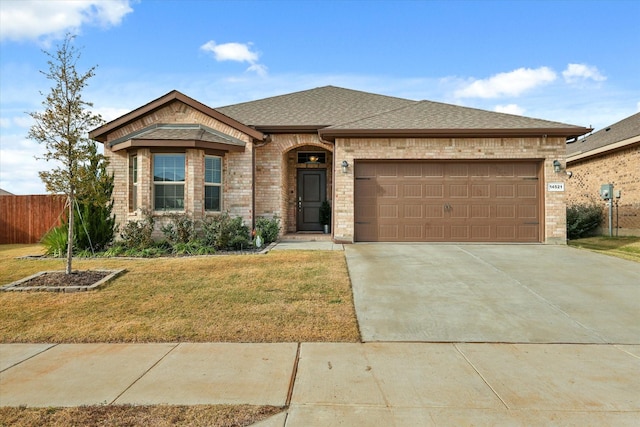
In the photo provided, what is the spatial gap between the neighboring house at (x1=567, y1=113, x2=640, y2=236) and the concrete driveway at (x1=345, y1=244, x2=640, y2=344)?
19.9ft

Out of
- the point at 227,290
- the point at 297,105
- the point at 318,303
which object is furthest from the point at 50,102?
the point at 297,105

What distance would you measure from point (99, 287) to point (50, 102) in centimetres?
348

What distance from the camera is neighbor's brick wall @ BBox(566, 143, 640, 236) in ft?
42.9

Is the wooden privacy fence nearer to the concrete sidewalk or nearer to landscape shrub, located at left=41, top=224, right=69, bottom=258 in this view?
landscape shrub, located at left=41, top=224, right=69, bottom=258

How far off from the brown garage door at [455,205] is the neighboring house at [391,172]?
0.03 meters

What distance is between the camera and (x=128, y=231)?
9.80 metres

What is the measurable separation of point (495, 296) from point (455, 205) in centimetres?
532

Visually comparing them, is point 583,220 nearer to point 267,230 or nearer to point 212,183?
point 267,230

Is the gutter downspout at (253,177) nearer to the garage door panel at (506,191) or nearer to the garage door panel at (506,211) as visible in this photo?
the garage door panel at (506,191)

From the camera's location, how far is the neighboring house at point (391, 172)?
34.6 ft

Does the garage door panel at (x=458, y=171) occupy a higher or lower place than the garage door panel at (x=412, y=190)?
higher

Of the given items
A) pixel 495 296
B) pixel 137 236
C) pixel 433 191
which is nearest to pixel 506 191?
pixel 433 191

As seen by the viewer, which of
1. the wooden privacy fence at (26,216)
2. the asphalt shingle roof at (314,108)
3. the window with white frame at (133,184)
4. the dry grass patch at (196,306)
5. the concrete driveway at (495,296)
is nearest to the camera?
the dry grass patch at (196,306)

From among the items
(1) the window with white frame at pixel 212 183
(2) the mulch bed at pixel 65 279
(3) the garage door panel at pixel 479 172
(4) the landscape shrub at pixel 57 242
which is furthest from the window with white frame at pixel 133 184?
(3) the garage door panel at pixel 479 172
